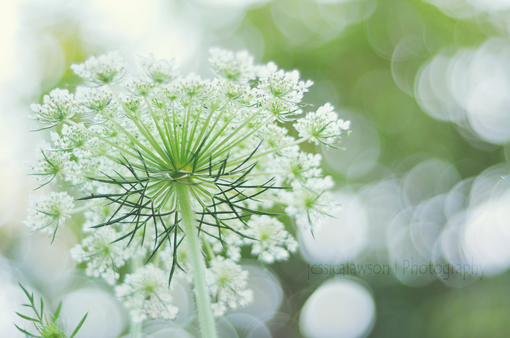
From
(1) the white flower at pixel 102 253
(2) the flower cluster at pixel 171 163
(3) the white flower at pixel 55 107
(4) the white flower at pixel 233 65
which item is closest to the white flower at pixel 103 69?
(2) the flower cluster at pixel 171 163

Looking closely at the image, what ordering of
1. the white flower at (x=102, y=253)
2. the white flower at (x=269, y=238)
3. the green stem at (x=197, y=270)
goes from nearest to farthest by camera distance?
1. the green stem at (x=197, y=270)
2. the white flower at (x=102, y=253)
3. the white flower at (x=269, y=238)

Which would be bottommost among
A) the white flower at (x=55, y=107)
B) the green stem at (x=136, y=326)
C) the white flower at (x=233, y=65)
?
the green stem at (x=136, y=326)

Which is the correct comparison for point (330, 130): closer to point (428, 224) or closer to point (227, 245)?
point (227, 245)

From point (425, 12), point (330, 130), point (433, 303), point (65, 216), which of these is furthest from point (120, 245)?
point (425, 12)

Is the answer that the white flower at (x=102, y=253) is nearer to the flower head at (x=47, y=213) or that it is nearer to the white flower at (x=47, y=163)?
the flower head at (x=47, y=213)

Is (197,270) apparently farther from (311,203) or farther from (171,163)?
(311,203)

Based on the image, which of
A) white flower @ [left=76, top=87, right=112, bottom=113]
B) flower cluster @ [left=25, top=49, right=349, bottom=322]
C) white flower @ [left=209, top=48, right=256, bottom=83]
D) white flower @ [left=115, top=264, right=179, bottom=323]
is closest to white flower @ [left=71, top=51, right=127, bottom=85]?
flower cluster @ [left=25, top=49, right=349, bottom=322]

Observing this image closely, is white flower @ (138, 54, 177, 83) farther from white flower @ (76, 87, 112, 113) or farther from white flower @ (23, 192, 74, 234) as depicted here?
white flower @ (23, 192, 74, 234)

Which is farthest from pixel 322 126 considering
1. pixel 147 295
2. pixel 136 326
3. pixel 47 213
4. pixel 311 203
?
pixel 47 213
